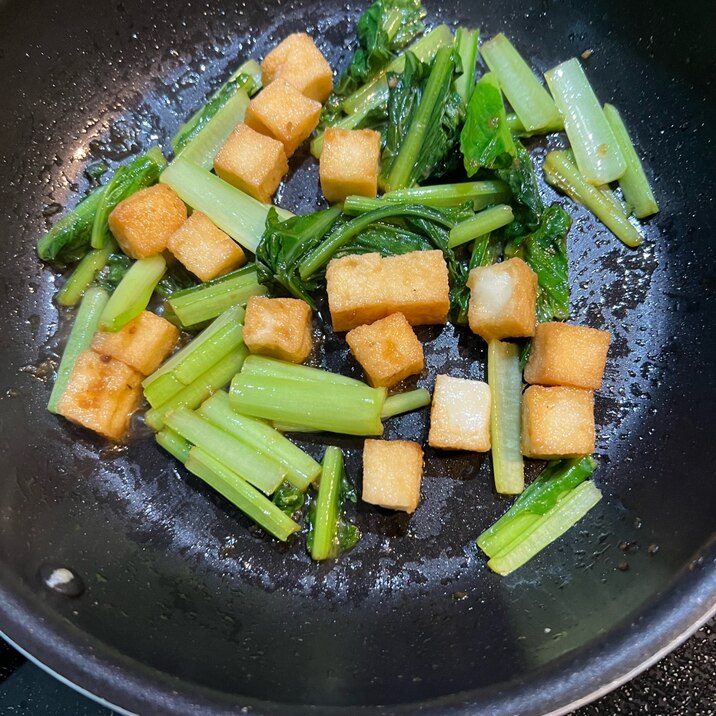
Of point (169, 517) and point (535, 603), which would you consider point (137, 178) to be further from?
point (535, 603)

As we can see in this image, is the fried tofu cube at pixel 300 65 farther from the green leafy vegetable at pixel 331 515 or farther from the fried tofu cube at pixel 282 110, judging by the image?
the green leafy vegetable at pixel 331 515

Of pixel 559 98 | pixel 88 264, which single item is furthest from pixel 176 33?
pixel 559 98

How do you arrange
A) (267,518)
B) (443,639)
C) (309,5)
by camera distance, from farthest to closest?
(309,5) < (267,518) < (443,639)

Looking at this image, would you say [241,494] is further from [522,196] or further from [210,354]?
[522,196]

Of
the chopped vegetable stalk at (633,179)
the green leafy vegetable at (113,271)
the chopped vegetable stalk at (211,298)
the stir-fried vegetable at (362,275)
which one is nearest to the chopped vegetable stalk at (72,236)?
the stir-fried vegetable at (362,275)

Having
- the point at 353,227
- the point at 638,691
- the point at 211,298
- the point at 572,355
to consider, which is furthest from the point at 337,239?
the point at 638,691
